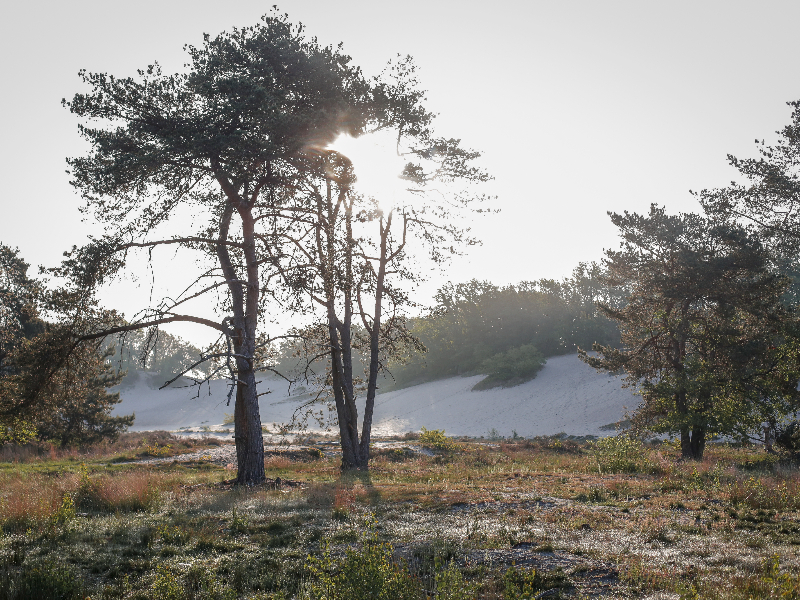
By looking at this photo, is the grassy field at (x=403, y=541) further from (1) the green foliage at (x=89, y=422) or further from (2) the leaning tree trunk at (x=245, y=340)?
(1) the green foliage at (x=89, y=422)

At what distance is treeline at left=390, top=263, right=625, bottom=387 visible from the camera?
64750mm

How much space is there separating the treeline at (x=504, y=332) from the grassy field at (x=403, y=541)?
50940mm

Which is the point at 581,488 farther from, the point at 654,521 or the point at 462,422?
the point at 462,422

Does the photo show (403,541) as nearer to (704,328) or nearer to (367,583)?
(367,583)

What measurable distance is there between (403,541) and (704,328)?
52.5ft

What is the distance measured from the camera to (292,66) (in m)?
13.5

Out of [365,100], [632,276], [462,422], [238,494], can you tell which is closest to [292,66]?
[365,100]

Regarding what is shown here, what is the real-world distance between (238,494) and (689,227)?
17456 mm

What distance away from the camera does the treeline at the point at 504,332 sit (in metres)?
64.8

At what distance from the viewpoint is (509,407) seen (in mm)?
55562

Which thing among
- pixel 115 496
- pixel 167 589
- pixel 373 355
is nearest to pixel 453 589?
pixel 167 589

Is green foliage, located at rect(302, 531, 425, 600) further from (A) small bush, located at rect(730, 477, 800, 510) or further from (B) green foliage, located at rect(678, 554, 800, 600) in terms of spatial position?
(A) small bush, located at rect(730, 477, 800, 510)

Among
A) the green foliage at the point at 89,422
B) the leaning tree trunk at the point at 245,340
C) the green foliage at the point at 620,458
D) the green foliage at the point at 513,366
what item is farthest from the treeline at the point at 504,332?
the leaning tree trunk at the point at 245,340

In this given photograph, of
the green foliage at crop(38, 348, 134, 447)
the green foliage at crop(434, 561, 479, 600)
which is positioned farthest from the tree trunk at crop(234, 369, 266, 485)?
the green foliage at crop(38, 348, 134, 447)
